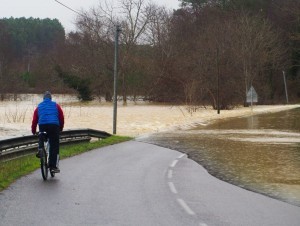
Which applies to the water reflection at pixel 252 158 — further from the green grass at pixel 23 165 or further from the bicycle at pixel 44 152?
the bicycle at pixel 44 152

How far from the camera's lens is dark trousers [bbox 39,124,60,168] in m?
11.9

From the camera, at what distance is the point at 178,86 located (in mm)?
74750

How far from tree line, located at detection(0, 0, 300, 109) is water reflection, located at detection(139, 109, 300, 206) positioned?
3331 cm

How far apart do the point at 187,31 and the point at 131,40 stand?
16.6 metres

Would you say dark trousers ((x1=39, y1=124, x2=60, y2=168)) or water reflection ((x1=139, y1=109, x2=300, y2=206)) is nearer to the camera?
dark trousers ((x1=39, y1=124, x2=60, y2=168))

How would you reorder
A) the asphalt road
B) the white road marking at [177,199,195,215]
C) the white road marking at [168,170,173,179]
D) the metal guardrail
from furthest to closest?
the metal guardrail → the white road marking at [168,170,173,179] → the white road marking at [177,199,195,215] → the asphalt road

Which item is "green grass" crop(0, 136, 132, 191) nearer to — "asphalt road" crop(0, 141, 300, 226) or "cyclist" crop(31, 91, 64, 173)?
"asphalt road" crop(0, 141, 300, 226)

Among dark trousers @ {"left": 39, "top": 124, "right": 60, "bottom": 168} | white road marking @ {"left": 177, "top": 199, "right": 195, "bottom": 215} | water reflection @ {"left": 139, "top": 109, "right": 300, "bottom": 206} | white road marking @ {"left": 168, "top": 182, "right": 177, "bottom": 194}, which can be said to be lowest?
water reflection @ {"left": 139, "top": 109, "right": 300, "bottom": 206}

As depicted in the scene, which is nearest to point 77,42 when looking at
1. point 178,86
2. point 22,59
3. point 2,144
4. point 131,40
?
point 131,40

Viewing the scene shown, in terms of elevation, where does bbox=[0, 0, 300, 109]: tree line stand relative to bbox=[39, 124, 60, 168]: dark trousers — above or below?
above

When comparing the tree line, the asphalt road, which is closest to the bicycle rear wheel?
the asphalt road

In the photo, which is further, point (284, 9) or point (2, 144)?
point (284, 9)

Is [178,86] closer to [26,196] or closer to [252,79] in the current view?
[252,79]

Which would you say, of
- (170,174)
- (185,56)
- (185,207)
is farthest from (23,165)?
(185,56)
